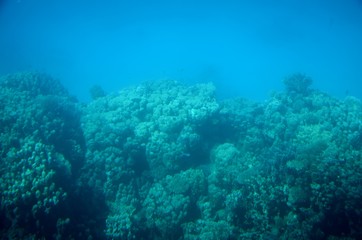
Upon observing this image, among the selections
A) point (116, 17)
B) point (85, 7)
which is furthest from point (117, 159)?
point (116, 17)

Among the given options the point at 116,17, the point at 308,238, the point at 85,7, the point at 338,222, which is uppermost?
the point at 116,17

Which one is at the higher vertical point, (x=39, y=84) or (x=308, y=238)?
(x=39, y=84)

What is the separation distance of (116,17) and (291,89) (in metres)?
75.9

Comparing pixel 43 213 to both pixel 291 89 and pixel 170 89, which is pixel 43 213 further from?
pixel 291 89

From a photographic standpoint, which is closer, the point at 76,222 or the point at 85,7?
the point at 76,222

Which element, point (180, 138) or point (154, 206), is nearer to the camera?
point (154, 206)

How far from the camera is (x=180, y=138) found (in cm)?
1202

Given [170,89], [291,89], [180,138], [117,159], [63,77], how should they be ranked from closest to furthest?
[117,159] < [180,138] < [170,89] < [291,89] < [63,77]

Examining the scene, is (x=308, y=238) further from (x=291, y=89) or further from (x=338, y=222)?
(x=291, y=89)

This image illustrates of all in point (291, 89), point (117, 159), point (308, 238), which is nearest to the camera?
point (308, 238)

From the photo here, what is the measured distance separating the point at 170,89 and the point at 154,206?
7.81 meters

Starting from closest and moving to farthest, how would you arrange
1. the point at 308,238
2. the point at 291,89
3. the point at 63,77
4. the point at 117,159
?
the point at 308,238, the point at 117,159, the point at 291,89, the point at 63,77

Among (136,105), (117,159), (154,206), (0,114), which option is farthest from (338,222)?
(0,114)

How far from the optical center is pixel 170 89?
16078mm
